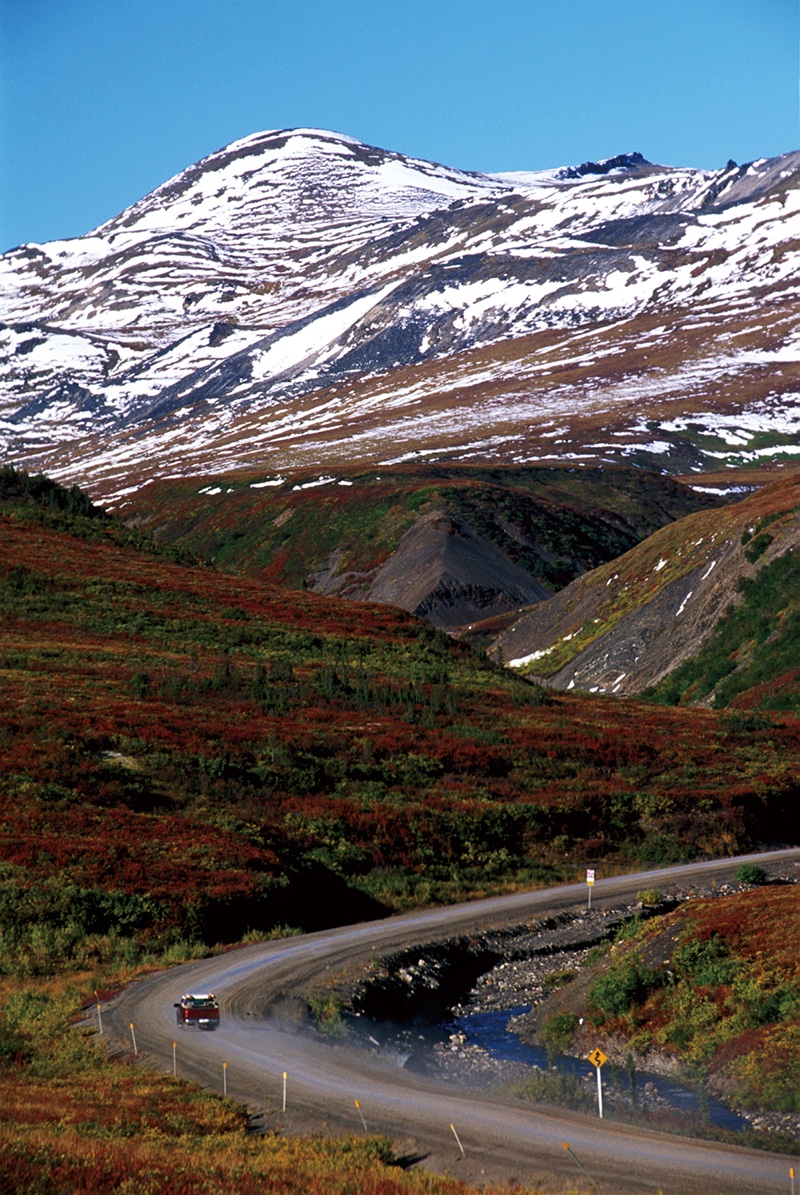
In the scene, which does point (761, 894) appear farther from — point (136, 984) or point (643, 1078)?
point (136, 984)

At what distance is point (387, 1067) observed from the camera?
24.5 meters

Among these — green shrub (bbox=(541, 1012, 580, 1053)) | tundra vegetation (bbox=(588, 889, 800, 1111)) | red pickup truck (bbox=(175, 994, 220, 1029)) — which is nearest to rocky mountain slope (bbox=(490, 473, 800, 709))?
tundra vegetation (bbox=(588, 889, 800, 1111))

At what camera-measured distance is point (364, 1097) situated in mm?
21328

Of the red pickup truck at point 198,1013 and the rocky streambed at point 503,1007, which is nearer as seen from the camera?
the rocky streambed at point 503,1007

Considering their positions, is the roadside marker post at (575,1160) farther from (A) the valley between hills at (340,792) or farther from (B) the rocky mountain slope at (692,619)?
(B) the rocky mountain slope at (692,619)

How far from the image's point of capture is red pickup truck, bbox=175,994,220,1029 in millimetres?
25812

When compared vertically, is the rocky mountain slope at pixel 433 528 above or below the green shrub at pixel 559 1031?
above

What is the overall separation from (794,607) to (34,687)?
49006 mm

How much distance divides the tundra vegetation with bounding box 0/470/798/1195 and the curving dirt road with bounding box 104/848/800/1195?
1.41 metres

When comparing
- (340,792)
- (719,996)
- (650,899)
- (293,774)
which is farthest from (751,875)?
(293,774)

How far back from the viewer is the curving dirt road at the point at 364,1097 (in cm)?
1761

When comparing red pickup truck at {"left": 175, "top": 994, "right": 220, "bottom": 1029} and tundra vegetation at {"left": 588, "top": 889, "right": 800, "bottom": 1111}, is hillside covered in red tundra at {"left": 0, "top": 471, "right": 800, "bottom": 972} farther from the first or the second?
tundra vegetation at {"left": 588, "top": 889, "right": 800, "bottom": 1111}

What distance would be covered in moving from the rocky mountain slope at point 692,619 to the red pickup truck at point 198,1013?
176 feet

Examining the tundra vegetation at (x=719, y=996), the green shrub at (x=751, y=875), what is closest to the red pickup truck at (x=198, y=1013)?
the tundra vegetation at (x=719, y=996)
